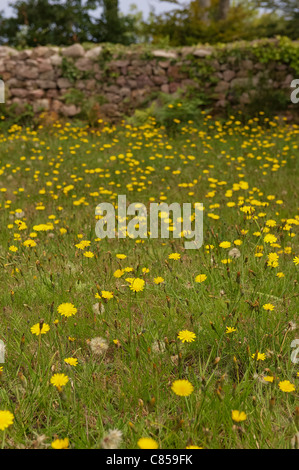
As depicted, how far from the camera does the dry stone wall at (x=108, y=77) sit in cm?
1020

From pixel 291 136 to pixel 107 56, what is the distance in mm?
5543

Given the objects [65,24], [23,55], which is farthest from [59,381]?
[65,24]

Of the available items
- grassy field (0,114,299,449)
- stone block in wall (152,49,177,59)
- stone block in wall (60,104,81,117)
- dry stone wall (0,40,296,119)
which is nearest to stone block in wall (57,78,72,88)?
dry stone wall (0,40,296,119)

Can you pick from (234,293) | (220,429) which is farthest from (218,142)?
(220,429)

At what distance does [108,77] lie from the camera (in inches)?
418

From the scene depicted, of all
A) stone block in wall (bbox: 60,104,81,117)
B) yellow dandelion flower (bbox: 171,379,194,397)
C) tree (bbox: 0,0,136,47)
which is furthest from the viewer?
tree (bbox: 0,0,136,47)

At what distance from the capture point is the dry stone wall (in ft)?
33.5

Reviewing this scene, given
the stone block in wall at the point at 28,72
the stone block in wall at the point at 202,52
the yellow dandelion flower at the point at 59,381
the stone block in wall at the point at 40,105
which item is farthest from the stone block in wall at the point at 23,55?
the yellow dandelion flower at the point at 59,381

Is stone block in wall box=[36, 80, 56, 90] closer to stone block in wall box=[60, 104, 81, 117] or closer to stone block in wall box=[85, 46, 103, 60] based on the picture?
stone block in wall box=[60, 104, 81, 117]

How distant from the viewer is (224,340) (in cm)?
211

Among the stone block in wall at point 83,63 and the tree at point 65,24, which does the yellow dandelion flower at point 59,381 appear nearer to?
the stone block in wall at point 83,63

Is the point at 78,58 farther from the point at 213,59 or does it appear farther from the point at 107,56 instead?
the point at 213,59

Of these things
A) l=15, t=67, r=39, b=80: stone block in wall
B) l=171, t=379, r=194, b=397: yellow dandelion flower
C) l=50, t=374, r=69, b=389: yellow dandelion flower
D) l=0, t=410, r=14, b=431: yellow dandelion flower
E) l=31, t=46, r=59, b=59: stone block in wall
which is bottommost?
l=0, t=410, r=14, b=431: yellow dandelion flower

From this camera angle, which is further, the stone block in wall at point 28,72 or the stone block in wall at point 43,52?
the stone block in wall at point 43,52
